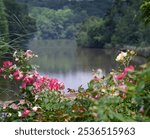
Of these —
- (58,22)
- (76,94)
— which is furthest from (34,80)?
(58,22)

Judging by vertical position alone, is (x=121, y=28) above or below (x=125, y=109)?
below

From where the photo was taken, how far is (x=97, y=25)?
252ft

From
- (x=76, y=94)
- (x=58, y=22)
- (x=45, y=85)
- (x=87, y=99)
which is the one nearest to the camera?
(x=87, y=99)

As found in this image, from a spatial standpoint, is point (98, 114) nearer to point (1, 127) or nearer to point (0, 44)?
point (1, 127)

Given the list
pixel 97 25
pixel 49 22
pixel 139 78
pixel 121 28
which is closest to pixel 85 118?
pixel 139 78

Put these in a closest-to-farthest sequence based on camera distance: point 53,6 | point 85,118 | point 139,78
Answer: point 139,78
point 85,118
point 53,6

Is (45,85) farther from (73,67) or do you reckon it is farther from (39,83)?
(73,67)

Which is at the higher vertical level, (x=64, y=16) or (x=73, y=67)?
(x=73, y=67)

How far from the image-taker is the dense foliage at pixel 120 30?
59884 millimetres

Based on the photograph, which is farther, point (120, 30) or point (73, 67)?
point (120, 30)

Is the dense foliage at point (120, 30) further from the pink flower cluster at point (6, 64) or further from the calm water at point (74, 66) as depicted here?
the pink flower cluster at point (6, 64)

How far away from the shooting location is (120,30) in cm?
6444

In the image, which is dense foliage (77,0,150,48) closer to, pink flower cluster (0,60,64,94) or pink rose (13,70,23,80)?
pink flower cluster (0,60,64,94)

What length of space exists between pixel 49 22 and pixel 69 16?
6903 millimetres
